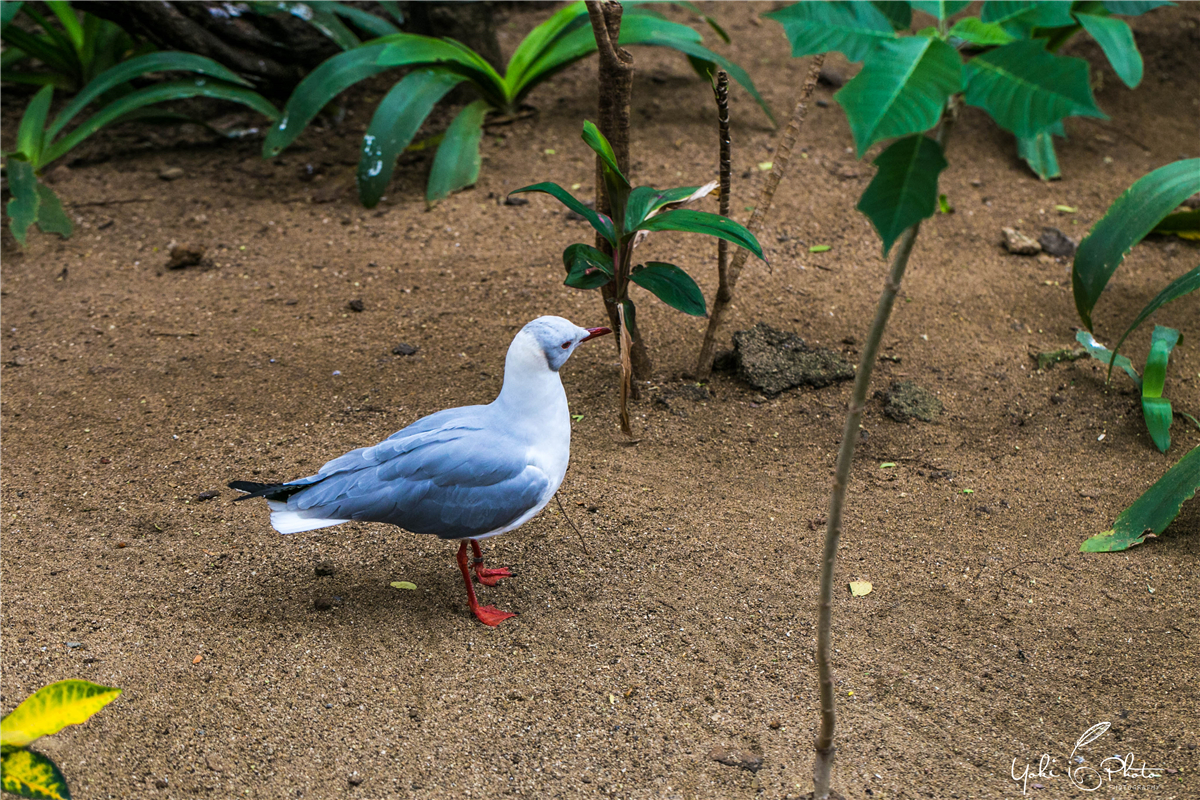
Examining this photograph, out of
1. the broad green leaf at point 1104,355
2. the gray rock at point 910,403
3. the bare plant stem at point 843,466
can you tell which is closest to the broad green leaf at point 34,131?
the gray rock at point 910,403

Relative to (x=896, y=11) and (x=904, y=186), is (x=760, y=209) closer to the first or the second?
(x=896, y=11)

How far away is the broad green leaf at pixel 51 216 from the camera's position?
4.46m

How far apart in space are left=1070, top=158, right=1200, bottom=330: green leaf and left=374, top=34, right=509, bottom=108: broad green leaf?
3.21 meters

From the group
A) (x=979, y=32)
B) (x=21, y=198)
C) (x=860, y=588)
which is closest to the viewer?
(x=979, y=32)

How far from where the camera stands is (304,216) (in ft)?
15.4

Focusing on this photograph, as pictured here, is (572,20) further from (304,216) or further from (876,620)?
(876,620)

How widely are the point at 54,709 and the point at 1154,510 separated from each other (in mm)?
3039

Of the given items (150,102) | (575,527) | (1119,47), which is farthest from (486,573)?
(150,102)

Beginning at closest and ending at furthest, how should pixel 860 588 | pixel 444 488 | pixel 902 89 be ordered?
pixel 902 89
pixel 444 488
pixel 860 588

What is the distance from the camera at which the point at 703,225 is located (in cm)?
294

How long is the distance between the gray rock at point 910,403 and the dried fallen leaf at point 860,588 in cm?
92

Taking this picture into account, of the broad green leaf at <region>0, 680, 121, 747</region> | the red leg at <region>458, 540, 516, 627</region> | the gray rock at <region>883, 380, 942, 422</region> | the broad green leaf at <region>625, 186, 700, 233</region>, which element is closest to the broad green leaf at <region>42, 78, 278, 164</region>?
the broad green leaf at <region>625, 186, 700, 233</region>

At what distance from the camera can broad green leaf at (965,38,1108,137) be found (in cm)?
108

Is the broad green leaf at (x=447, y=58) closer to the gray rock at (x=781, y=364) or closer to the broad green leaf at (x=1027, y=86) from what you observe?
the gray rock at (x=781, y=364)
